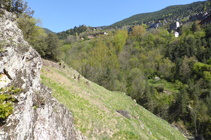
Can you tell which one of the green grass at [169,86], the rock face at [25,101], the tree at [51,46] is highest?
the tree at [51,46]

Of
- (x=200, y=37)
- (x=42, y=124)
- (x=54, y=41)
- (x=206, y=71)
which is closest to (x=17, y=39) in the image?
(x=42, y=124)

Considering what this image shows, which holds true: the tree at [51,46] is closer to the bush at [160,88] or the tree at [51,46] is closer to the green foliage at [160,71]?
the green foliage at [160,71]

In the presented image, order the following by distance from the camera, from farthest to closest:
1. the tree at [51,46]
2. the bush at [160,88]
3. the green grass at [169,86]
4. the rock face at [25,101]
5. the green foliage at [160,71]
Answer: the green grass at [169,86]
the bush at [160,88]
the green foliage at [160,71]
the tree at [51,46]
the rock face at [25,101]

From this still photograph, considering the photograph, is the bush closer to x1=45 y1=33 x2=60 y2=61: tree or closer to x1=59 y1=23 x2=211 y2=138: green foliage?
x1=59 y1=23 x2=211 y2=138: green foliage

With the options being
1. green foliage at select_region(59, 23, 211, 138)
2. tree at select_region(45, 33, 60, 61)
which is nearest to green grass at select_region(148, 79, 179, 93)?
green foliage at select_region(59, 23, 211, 138)

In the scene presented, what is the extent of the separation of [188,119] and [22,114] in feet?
164

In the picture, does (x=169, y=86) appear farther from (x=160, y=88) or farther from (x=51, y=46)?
(x=51, y=46)

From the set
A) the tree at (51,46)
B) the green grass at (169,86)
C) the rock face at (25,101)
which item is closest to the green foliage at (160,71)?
the green grass at (169,86)

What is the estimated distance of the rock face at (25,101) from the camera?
499 centimetres

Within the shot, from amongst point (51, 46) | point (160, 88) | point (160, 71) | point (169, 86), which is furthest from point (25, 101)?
point (160, 71)

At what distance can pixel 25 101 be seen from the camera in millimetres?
5500

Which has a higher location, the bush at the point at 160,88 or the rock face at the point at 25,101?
the rock face at the point at 25,101

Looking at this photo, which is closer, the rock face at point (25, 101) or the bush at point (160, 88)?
the rock face at point (25, 101)

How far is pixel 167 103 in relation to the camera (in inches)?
1761
